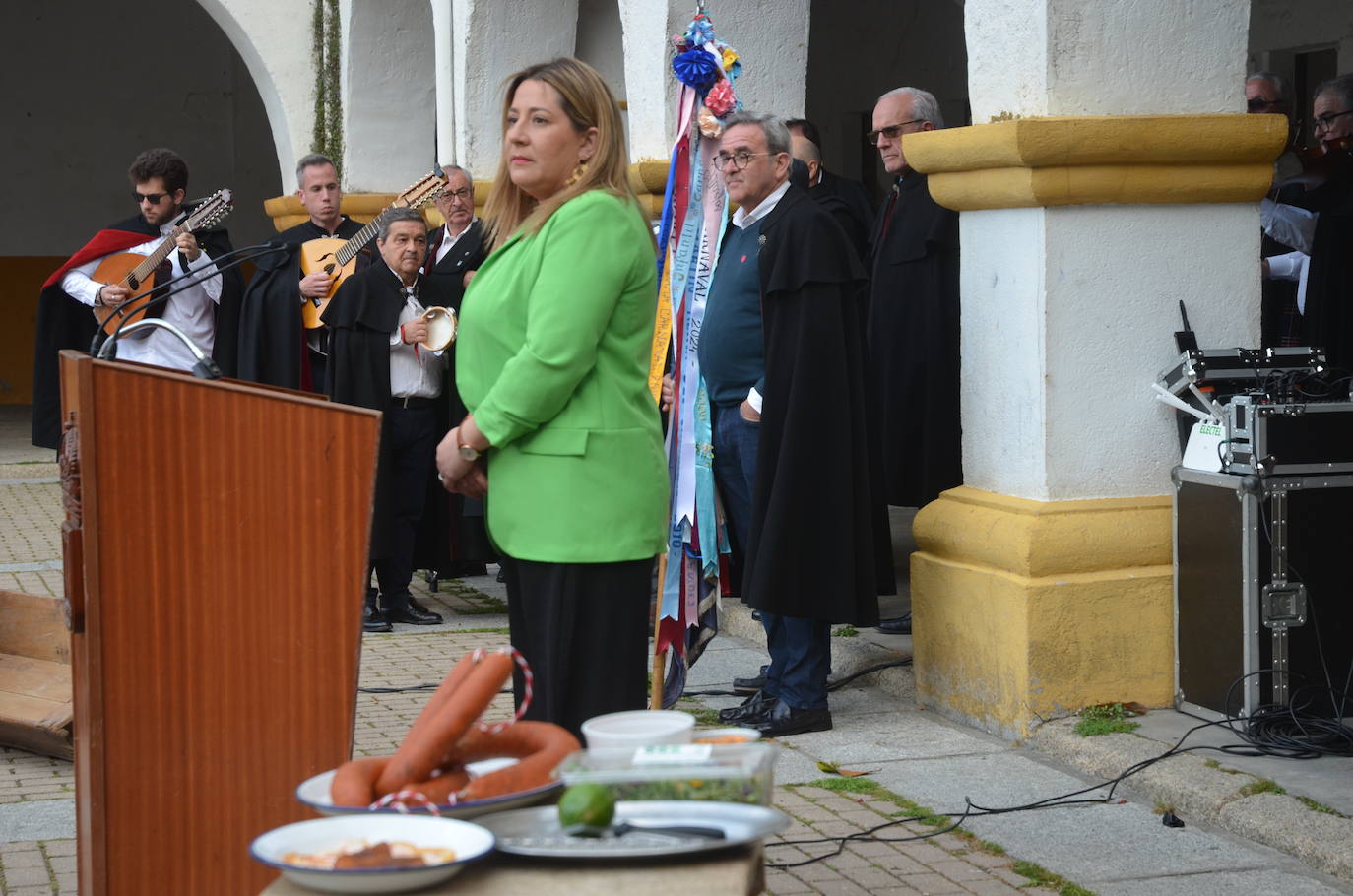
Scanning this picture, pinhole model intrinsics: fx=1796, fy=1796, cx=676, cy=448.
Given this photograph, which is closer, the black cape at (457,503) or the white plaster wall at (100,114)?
the black cape at (457,503)

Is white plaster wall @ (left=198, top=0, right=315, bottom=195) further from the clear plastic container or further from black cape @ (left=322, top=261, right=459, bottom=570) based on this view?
the clear plastic container

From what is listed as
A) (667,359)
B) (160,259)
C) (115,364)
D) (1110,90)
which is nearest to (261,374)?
(160,259)

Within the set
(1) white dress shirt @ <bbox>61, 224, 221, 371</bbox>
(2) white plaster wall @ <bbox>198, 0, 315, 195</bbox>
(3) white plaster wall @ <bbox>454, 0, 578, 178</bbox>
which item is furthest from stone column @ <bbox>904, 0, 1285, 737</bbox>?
(2) white plaster wall @ <bbox>198, 0, 315, 195</bbox>

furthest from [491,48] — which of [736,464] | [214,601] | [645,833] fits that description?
[645,833]

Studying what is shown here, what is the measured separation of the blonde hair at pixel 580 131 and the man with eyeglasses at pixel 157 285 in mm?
4559

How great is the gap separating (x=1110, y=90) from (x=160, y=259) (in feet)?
15.2

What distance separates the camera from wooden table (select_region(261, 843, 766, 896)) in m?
2.12

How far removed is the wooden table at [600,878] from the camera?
2115 millimetres

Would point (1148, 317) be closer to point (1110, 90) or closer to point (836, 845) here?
point (1110, 90)

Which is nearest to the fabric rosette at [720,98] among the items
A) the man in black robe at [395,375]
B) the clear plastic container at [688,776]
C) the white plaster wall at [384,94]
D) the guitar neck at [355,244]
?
the man in black robe at [395,375]

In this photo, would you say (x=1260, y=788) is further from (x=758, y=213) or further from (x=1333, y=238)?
(x=1333, y=238)

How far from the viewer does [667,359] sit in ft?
21.0

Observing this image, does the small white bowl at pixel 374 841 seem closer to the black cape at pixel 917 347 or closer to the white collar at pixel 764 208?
the white collar at pixel 764 208

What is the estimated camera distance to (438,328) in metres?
7.62
